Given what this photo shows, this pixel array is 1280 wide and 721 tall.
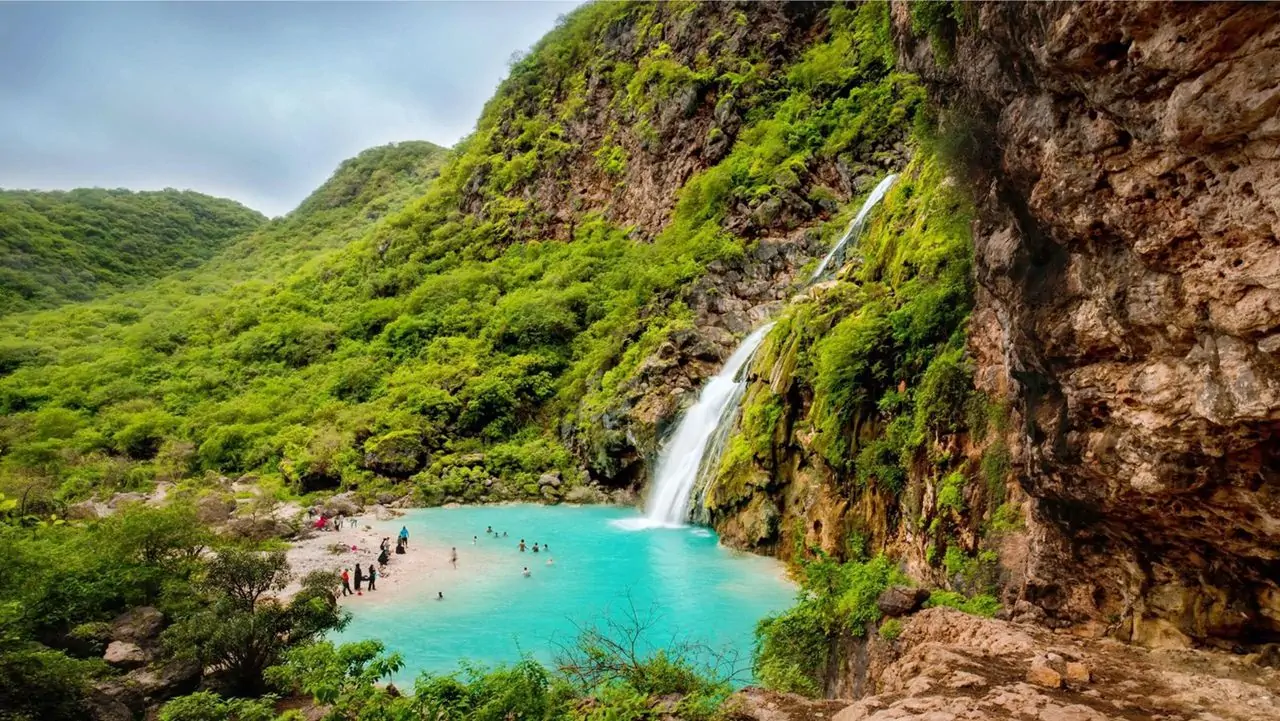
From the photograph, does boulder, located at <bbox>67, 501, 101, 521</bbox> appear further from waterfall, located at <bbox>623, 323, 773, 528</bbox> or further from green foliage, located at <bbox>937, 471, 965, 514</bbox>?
green foliage, located at <bbox>937, 471, 965, 514</bbox>

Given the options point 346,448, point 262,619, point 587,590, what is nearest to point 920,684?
point 262,619

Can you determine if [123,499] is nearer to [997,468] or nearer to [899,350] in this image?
[899,350]

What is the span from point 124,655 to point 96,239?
333ft

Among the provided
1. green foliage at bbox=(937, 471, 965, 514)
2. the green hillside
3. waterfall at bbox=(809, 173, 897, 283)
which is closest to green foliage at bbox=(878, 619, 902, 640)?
green foliage at bbox=(937, 471, 965, 514)

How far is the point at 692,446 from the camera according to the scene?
2722cm

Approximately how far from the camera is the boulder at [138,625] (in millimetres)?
13562

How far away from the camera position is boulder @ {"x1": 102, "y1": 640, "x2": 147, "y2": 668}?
1269 cm

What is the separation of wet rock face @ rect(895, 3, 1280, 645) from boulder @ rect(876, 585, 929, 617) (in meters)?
1.50

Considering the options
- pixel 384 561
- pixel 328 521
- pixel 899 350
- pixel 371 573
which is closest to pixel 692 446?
pixel 384 561

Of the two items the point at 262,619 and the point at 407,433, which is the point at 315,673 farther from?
the point at 407,433

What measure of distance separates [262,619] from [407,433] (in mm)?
23888

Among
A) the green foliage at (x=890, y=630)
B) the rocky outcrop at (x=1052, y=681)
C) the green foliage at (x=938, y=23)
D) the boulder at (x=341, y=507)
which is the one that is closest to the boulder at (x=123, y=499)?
the boulder at (x=341, y=507)

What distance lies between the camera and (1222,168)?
5.75 meters

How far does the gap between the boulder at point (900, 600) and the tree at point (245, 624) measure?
33.1ft
